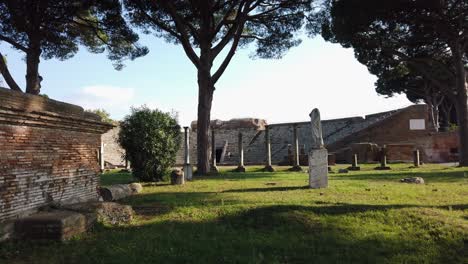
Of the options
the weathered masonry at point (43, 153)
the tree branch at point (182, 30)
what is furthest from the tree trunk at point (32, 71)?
the weathered masonry at point (43, 153)

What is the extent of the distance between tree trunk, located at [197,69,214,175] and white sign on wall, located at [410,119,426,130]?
69.2 ft

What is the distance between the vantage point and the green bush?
42.0 feet

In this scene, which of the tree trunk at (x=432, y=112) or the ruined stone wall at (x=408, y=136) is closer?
the ruined stone wall at (x=408, y=136)

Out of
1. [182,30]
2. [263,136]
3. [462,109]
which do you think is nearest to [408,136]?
[263,136]

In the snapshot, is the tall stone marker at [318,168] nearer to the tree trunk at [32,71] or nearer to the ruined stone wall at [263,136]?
the tree trunk at [32,71]

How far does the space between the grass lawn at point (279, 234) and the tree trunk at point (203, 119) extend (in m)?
9.37

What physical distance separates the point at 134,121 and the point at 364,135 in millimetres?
24857

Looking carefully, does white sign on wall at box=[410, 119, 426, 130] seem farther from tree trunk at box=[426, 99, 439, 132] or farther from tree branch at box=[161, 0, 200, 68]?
tree branch at box=[161, 0, 200, 68]

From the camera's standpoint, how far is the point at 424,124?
110 feet

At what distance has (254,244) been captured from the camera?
5402mm

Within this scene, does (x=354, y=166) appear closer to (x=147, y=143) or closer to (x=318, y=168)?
(x=318, y=168)

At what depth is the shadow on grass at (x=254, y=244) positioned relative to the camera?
4.89 metres

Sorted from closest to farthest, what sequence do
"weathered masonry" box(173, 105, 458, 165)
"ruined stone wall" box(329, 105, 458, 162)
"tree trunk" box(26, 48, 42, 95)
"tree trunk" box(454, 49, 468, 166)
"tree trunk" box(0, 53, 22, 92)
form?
"tree trunk" box(0, 53, 22, 92) → "tree trunk" box(26, 48, 42, 95) → "tree trunk" box(454, 49, 468, 166) → "weathered masonry" box(173, 105, 458, 165) → "ruined stone wall" box(329, 105, 458, 162)

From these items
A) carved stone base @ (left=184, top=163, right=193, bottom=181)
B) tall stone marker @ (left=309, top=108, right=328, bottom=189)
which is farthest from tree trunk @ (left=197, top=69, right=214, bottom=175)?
tall stone marker @ (left=309, top=108, right=328, bottom=189)
